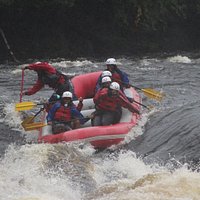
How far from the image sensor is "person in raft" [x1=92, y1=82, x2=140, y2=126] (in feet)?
32.9

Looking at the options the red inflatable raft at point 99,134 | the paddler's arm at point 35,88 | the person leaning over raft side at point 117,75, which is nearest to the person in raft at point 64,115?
the red inflatable raft at point 99,134

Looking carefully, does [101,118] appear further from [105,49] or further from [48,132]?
[105,49]

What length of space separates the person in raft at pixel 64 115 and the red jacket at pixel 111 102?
0.48 metres

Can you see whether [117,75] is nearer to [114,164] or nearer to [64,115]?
[64,115]

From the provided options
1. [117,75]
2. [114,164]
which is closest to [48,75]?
[117,75]

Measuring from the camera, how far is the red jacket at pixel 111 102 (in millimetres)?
10039

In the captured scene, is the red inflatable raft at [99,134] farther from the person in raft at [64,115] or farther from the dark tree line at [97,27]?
the dark tree line at [97,27]

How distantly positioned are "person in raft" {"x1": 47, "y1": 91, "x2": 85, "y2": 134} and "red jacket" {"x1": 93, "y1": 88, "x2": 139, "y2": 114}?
0.48m

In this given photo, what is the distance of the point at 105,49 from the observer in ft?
86.3

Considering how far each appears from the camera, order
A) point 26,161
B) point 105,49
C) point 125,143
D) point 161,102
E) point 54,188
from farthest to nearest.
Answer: point 105,49 < point 161,102 < point 125,143 < point 26,161 < point 54,188

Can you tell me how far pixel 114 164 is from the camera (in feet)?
27.9

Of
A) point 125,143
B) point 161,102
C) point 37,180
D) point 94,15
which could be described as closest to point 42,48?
point 94,15

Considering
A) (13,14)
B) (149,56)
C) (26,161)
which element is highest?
(26,161)

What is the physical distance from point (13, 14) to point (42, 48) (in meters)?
1.98
